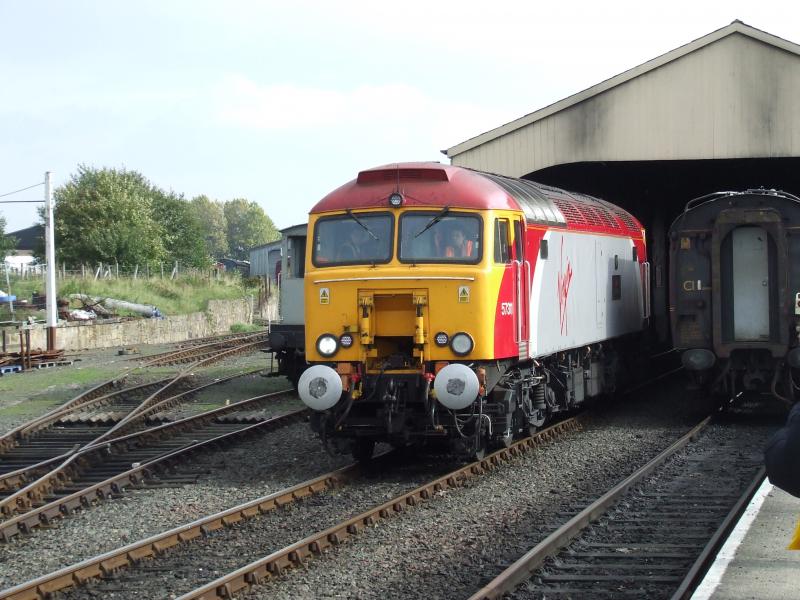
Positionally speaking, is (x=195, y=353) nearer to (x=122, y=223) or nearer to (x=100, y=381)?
(x=100, y=381)

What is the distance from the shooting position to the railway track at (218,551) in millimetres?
7734

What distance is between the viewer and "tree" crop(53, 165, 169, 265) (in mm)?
60531

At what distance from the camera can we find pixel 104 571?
8227mm

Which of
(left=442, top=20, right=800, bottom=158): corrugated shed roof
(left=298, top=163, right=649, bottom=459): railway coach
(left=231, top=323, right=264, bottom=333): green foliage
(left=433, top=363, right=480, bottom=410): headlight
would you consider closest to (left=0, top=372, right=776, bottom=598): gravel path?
(left=298, top=163, right=649, bottom=459): railway coach

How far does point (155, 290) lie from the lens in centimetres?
4884

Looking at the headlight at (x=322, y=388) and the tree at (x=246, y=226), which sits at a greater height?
the tree at (x=246, y=226)

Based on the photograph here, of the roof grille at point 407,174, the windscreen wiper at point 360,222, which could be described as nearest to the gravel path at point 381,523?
the windscreen wiper at point 360,222

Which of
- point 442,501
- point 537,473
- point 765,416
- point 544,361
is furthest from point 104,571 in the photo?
point 765,416

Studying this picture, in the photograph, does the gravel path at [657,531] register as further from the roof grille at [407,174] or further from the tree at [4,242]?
the tree at [4,242]

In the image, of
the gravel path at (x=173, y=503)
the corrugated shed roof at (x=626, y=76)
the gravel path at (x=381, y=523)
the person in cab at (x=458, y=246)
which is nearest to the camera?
the gravel path at (x=381, y=523)

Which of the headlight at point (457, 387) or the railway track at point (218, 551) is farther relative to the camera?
the headlight at point (457, 387)

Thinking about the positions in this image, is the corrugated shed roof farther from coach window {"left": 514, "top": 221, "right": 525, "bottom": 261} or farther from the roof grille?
the roof grille

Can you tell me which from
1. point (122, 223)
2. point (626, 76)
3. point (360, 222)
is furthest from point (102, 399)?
point (122, 223)

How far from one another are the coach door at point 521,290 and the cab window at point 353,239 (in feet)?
5.08
